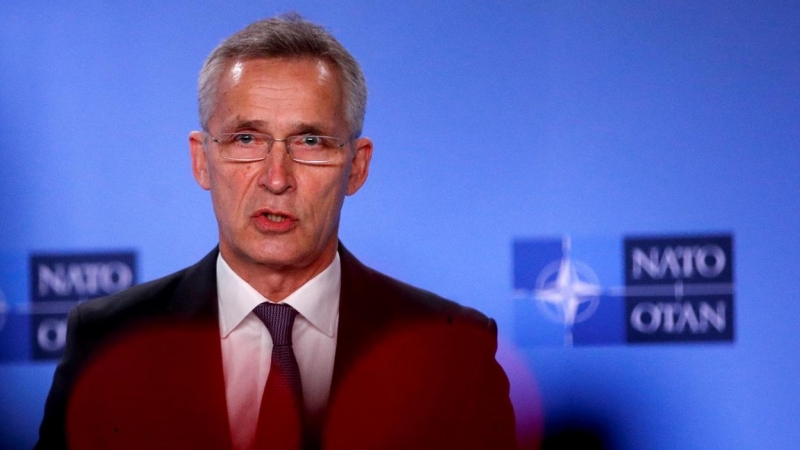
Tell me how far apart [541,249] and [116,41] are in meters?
1.14

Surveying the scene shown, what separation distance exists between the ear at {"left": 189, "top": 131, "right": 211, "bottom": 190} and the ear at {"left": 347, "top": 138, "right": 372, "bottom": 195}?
272 mm

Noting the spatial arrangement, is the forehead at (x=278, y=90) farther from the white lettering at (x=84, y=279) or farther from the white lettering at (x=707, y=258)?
the white lettering at (x=707, y=258)

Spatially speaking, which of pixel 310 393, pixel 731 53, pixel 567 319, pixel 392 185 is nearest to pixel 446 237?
pixel 392 185

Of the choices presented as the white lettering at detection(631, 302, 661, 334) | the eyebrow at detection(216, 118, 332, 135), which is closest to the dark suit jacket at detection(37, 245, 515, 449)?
the eyebrow at detection(216, 118, 332, 135)

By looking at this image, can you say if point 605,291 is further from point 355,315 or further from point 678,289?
point 355,315

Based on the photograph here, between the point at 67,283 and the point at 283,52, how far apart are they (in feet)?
2.98

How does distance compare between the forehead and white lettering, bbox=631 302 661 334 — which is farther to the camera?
white lettering, bbox=631 302 661 334

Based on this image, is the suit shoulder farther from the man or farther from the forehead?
the forehead

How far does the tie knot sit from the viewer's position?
6.00 ft

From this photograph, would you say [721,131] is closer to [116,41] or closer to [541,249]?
[541,249]

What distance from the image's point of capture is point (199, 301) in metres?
1.85

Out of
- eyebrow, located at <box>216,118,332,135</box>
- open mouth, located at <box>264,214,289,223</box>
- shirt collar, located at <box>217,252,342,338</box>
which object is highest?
eyebrow, located at <box>216,118,332,135</box>

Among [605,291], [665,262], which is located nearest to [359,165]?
[605,291]

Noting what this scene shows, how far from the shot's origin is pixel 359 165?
1.90 metres
